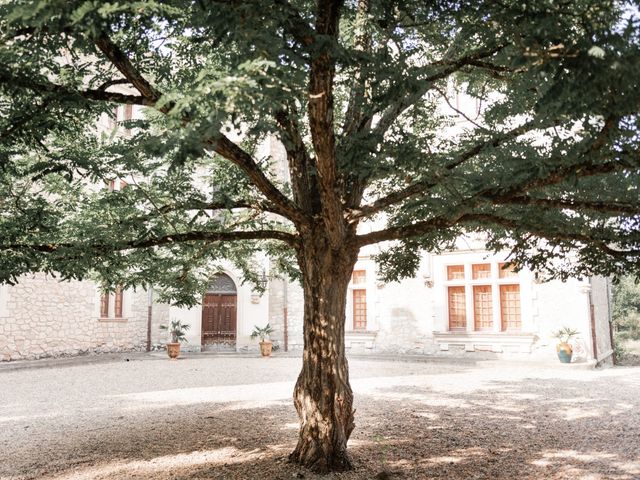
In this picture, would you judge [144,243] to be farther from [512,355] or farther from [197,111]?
[512,355]

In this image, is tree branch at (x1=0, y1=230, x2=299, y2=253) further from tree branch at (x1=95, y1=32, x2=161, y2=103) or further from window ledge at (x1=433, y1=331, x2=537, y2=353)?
window ledge at (x1=433, y1=331, x2=537, y2=353)

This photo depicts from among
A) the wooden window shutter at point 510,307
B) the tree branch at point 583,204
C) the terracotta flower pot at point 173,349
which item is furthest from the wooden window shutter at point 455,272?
the tree branch at point 583,204

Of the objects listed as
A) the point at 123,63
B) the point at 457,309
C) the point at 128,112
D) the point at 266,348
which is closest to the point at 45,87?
the point at 123,63

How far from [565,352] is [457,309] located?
293 cm

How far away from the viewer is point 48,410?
7016mm

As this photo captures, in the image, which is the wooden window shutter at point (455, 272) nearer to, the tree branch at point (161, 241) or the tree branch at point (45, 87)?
the tree branch at point (161, 241)

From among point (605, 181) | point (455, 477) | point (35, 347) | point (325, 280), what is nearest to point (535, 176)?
point (605, 181)

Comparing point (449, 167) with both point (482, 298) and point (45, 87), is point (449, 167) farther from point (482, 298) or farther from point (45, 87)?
point (482, 298)

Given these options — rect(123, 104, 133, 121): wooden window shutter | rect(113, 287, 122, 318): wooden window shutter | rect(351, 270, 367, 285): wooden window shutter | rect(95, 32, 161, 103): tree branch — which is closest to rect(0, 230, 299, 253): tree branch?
rect(95, 32, 161, 103): tree branch

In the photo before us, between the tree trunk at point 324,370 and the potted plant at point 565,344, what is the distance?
8.57m

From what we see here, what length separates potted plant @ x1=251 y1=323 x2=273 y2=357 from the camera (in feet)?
47.5

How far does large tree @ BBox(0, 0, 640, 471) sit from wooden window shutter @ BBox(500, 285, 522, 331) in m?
7.98

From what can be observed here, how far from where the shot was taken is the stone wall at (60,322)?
12.3 m

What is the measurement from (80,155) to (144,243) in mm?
844
